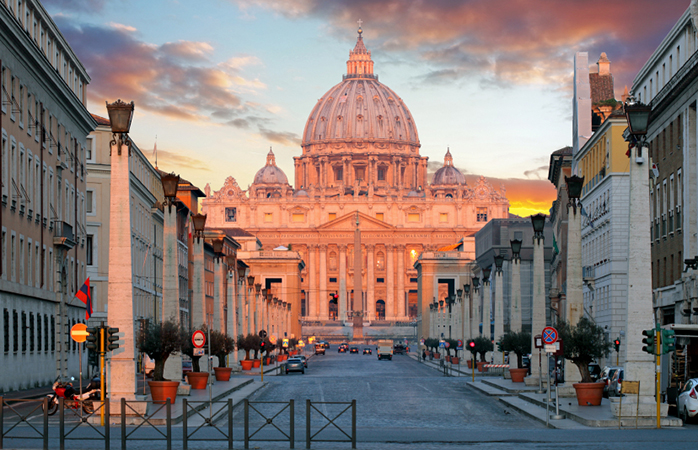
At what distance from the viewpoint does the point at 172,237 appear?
3628 cm

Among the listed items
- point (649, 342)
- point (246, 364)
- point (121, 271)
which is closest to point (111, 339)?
point (121, 271)

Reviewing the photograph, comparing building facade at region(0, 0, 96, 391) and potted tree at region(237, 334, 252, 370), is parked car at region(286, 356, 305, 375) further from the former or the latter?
building facade at region(0, 0, 96, 391)

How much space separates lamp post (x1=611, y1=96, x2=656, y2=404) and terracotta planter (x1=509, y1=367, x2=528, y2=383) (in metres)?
21.3

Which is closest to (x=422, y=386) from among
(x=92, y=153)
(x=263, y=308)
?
(x=92, y=153)

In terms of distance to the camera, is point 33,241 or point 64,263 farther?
point 64,263

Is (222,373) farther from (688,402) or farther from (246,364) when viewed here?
(688,402)

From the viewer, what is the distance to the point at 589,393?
106 feet

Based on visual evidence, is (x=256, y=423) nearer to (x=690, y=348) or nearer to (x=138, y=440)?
(x=138, y=440)

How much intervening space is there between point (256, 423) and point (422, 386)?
71.8ft

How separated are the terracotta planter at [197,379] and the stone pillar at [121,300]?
46.0ft

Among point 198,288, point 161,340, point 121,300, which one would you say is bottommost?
point 161,340

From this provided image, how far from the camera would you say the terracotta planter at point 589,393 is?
3206 centimetres

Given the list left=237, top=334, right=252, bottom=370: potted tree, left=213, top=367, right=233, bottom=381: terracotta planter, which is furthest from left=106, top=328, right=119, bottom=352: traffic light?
left=237, top=334, right=252, bottom=370: potted tree

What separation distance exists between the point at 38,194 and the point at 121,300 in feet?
74.6
